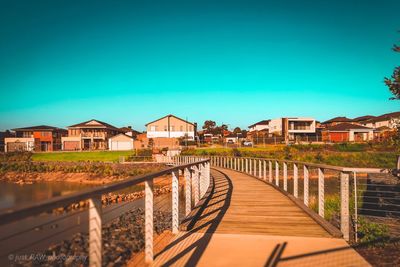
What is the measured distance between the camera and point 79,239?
36.0 feet

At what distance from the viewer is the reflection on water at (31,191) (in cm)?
2464

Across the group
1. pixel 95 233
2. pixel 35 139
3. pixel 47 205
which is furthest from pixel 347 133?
pixel 47 205

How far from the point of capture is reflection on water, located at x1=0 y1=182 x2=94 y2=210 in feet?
80.8

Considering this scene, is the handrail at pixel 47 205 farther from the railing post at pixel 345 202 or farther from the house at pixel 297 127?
the house at pixel 297 127

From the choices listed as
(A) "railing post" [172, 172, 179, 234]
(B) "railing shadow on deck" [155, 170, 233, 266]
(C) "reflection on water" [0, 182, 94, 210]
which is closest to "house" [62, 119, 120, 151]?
(C) "reflection on water" [0, 182, 94, 210]

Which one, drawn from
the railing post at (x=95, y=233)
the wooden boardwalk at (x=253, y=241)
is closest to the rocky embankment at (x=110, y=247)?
the wooden boardwalk at (x=253, y=241)

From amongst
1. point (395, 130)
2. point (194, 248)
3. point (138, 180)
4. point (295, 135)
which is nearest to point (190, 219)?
point (194, 248)

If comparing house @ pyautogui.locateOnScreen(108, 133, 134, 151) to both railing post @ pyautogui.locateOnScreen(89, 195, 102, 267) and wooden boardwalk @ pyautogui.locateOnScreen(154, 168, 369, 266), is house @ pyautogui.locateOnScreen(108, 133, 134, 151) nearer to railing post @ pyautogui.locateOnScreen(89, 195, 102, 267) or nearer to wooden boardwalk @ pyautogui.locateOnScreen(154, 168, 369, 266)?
wooden boardwalk @ pyautogui.locateOnScreen(154, 168, 369, 266)

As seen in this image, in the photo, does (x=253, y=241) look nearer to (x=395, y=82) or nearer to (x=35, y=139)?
(x=395, y=82)

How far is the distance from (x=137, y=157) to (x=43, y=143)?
29145 millimetres

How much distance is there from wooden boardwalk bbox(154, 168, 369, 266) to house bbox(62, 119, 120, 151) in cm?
5745

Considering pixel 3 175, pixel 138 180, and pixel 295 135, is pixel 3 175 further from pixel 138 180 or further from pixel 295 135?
pixel 295 135

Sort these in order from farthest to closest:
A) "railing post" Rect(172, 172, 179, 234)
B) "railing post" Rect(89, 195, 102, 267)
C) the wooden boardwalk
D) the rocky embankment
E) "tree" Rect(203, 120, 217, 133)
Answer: "tree" Rect(203, 120, 217, 133), the rocky embankment, "railing post" Rect(172, 172, 179, 234), the wooden boardwalk, "railing post" Rect(89, 195, 102, 267)

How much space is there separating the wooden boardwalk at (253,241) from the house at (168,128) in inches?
2257
